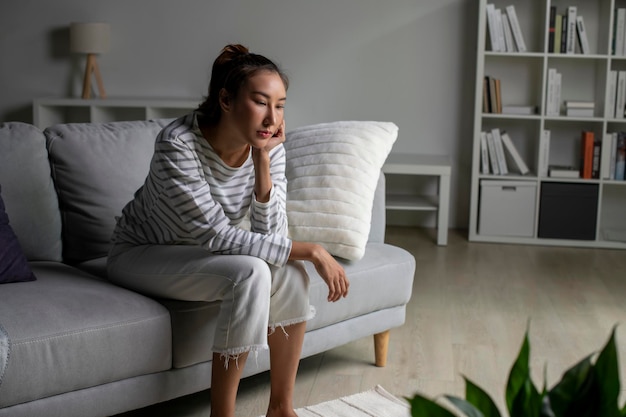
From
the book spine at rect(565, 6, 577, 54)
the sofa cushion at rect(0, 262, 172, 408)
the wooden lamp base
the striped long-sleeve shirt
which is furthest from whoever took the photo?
the wooden lamp base

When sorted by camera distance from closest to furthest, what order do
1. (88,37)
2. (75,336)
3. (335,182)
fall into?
(75,336)
(335,182)
(88,37)

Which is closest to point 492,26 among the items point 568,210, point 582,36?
point 582,36

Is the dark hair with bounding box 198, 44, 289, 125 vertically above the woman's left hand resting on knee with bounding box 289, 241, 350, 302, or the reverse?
the dark hair with bounding box 198, 44, 289, 125

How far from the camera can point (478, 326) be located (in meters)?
3.36

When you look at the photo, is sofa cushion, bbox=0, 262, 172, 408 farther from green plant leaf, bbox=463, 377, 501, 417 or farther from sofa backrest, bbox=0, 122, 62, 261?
green plant leaf, bbox=463, 377, 501, 417

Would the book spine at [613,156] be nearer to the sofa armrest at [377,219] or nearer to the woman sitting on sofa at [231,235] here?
the sofa armrest at [377,219]

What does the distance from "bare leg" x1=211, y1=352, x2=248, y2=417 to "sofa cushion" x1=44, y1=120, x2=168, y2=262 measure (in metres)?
0.73

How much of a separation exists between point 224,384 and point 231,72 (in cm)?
79

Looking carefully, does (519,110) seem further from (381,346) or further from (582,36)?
(381,346)

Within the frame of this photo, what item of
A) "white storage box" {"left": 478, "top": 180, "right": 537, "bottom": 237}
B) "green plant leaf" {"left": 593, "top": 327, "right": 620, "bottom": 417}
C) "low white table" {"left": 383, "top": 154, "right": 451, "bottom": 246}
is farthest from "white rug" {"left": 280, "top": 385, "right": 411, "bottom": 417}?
"white storage box" {"left": 478, "top": 180, "right": 537, "bottom": 237}

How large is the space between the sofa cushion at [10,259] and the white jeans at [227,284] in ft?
0.75

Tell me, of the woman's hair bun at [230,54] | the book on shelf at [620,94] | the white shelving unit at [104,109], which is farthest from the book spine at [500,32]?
the woman's hair bun at [230,54]

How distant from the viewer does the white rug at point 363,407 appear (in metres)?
2.51

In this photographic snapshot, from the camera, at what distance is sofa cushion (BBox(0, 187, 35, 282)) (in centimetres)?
237
